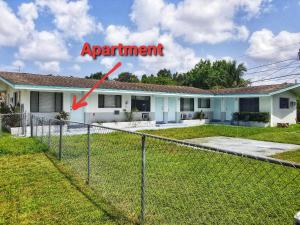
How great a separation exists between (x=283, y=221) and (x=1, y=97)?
25.2 meters

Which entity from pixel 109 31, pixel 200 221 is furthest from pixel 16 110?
pixel 200 221

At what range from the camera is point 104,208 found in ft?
14.4

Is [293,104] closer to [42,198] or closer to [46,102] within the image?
[46,102]

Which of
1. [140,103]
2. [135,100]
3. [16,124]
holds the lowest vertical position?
[16,124]

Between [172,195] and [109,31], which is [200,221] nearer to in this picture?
[172,195]

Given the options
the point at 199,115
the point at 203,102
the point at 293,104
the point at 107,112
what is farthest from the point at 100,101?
the point at 293,104

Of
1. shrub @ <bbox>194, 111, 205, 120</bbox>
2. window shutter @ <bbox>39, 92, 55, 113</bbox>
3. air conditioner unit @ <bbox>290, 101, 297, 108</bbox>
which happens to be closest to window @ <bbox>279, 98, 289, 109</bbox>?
air conditioner unit @ <bbox>290, 101, 297, 108</bbox>

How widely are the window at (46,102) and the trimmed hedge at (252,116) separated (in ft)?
50.2

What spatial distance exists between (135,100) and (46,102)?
716 centimetres

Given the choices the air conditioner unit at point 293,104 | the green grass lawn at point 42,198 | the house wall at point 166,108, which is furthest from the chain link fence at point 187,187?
the air conditioner unit at point 293,104

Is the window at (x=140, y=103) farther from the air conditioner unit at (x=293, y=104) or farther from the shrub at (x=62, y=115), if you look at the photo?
the air conditioner unit at (x=293, y=104)

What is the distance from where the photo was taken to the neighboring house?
1600 centimetres

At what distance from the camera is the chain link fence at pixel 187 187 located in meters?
4.07

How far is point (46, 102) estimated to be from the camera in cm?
1633
